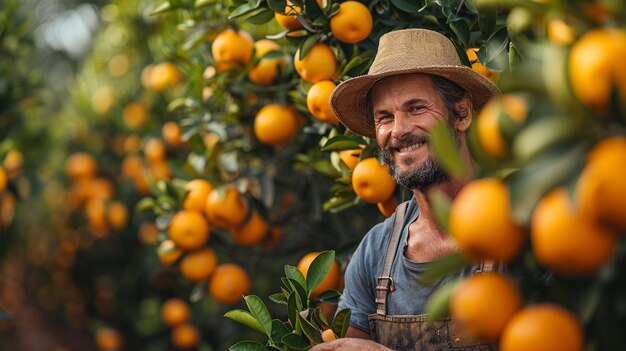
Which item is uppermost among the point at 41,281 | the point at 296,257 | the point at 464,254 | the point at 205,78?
the point at 464,254

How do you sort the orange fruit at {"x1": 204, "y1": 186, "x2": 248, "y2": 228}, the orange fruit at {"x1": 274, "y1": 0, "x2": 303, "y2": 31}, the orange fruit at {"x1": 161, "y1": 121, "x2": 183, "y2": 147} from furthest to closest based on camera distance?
the orange fruit at {"x1": 161, "y1": 121, "x2": 183, "y2": 147}, the orange fruit at {"x1": 204, "y1": 186, "x2": 248, "y2": 228}, the orange fruit at {"x1": 274, "y1": 0, "x2": 303, "y2": 31}

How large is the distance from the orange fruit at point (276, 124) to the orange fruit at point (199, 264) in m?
0.59

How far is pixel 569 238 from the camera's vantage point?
49.6 inches

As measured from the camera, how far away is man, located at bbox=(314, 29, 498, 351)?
2.31 metres

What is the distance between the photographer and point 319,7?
108 inches

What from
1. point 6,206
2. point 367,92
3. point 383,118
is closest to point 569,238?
point 383,118

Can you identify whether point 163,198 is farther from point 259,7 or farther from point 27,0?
point 27,0

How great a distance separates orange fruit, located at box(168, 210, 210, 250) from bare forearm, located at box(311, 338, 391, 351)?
128cm

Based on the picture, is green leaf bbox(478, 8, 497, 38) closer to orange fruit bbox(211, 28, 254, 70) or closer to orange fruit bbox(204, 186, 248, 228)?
orange fruit bbox(211, 28, 254, 70)

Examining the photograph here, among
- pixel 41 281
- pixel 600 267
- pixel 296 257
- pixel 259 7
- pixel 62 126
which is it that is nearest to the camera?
pixel 600 267

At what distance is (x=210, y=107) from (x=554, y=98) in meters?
2.27

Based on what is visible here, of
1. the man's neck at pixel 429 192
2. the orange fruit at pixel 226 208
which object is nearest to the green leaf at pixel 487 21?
the man's neck at pixel 429 192

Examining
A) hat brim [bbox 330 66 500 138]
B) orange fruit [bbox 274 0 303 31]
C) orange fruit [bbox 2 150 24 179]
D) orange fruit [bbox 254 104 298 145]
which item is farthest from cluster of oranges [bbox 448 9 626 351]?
orange fruit [bbox 2 150 24 179]

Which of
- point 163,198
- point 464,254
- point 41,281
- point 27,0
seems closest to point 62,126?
point 41,281
